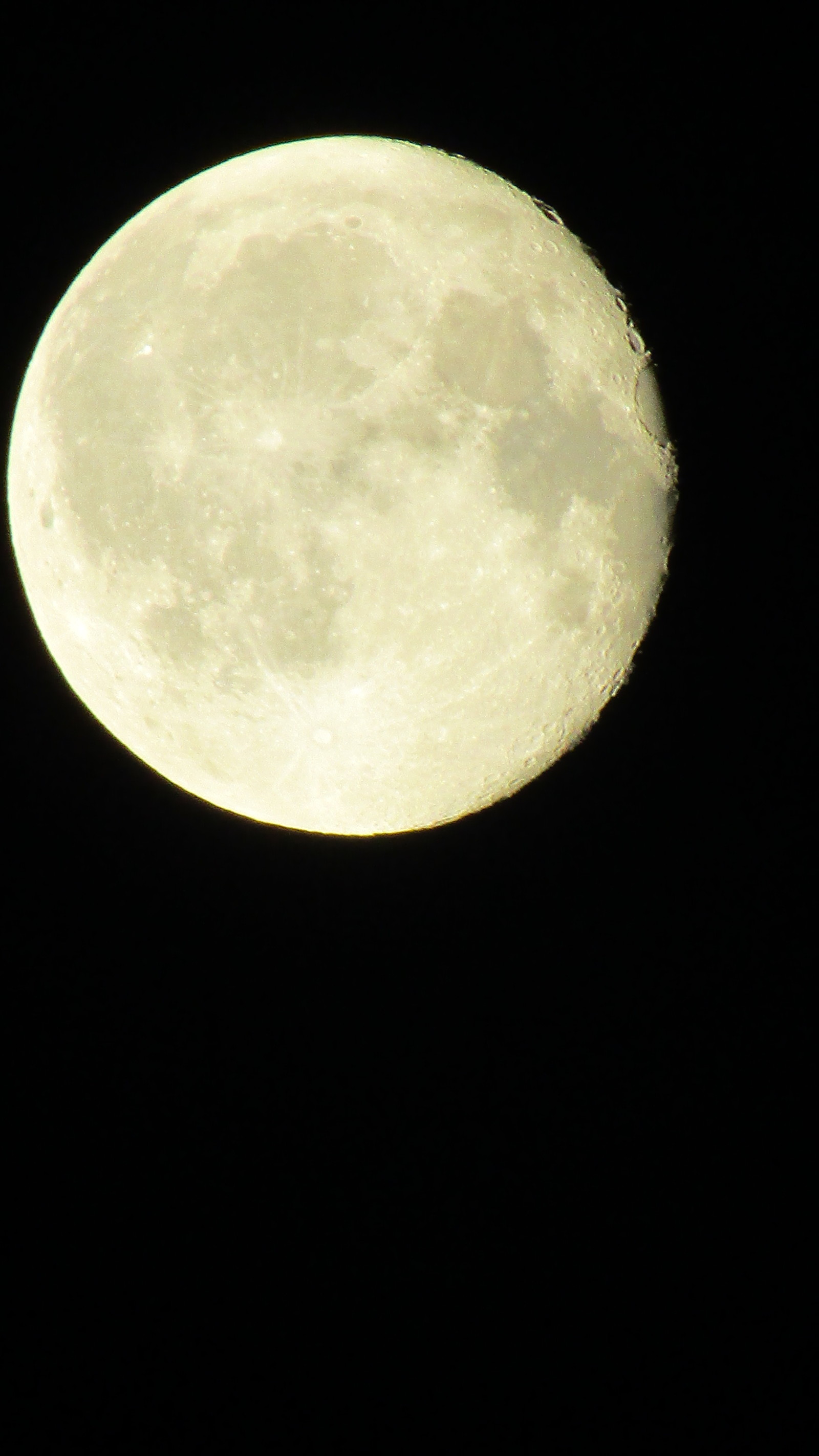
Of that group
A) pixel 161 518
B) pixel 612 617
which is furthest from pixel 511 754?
pixel 161 518

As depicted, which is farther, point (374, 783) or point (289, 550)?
point (374, 783)

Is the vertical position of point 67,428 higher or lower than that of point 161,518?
higher

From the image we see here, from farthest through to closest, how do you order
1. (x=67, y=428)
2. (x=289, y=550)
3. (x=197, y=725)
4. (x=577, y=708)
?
(x=577, y=708) → (x=197, y=725) → (x=67, y=428) → (x=289, y=550)

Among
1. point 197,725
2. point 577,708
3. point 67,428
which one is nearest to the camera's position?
point 67,428

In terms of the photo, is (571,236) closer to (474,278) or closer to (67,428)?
(474,278)

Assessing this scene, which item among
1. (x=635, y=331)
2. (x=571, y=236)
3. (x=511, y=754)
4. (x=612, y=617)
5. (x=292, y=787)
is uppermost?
(x=571, y=236)

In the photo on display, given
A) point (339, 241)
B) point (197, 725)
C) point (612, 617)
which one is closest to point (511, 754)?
point (612, 617)

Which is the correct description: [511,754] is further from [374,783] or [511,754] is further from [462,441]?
[462,441]
